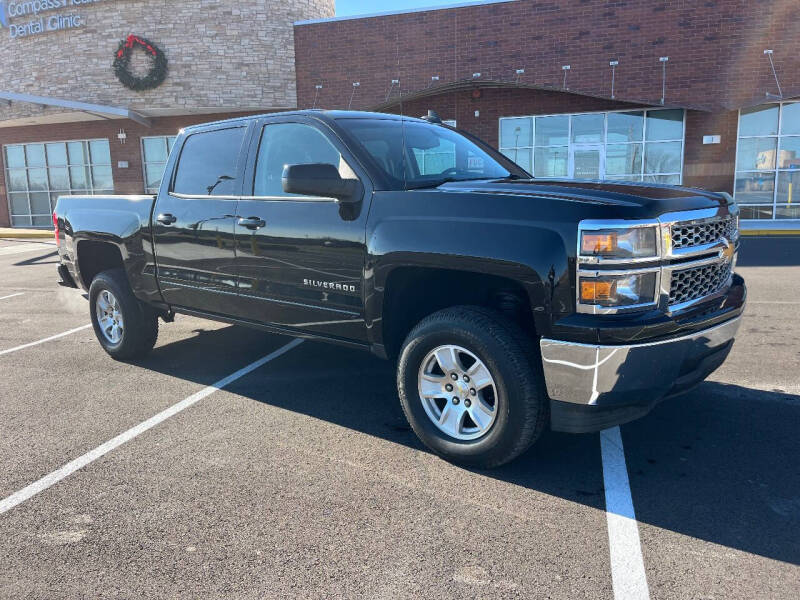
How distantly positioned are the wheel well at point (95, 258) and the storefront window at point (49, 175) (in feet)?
65.2

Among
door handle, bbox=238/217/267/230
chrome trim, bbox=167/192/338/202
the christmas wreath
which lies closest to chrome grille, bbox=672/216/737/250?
chrome trim, bbox=167/192/338/202

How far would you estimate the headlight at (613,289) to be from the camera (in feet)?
9.74

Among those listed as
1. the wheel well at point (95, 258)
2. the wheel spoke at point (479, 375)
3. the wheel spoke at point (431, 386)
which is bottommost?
the wheel spoke at point (431, 386)

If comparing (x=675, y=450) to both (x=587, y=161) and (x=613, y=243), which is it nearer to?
(x=613, y=243)

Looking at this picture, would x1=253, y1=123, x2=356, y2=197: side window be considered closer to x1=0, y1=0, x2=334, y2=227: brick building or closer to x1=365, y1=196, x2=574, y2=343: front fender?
x1=365, y1=196, x2=574, y2=343: front fender

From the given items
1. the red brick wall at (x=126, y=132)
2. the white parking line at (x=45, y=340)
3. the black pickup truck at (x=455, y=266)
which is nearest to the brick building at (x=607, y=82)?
the red brick wall at (x=126, y=132)

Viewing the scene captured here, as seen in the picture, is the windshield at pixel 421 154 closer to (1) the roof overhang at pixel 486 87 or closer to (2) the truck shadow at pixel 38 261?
(2) the truck shadow at pixel 38 261

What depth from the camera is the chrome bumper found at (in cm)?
297

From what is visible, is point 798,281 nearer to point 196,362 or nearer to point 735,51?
point 196,362

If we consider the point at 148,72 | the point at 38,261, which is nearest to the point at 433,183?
the point at 38,261

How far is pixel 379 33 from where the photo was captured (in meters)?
19.2

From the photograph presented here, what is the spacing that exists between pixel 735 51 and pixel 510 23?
19.5 feet

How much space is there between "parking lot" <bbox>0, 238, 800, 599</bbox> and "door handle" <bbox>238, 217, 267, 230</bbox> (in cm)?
130

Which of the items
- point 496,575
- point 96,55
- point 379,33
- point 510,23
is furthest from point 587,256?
point 96,55
